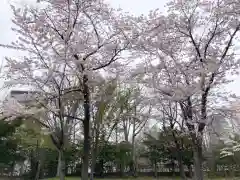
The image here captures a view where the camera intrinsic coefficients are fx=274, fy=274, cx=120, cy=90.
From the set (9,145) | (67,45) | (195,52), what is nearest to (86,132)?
(67,45)

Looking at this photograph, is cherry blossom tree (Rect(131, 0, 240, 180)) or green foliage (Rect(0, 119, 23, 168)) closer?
cherry blossom tree (Rect(131, 0, 240, 180))

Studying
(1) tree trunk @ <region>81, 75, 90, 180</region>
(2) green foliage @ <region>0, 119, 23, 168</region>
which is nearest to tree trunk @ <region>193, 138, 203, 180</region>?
(1) tree trunk @ <region>81, 75, 90, 180</region>

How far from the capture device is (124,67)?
664 centimetres

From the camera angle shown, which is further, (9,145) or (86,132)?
(9,145)

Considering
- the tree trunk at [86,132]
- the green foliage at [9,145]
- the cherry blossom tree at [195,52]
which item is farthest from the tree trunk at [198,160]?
the green foliage at [9,145]

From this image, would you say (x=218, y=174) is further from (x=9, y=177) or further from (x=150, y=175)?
(x=9, y=177)

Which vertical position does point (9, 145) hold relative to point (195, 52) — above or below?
below

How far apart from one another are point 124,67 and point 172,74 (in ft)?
4.03

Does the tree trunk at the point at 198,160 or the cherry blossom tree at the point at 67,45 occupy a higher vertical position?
the cherry blossom tree at the point at 67,45

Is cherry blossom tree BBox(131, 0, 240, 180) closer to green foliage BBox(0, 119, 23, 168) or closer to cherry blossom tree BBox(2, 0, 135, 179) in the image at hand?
cherry blossom tree BBox(2, 0, 135, 179)

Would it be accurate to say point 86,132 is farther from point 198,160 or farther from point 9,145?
point 9,145

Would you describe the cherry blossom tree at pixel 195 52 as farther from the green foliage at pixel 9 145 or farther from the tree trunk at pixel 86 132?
the green foliage at pixel 9 145

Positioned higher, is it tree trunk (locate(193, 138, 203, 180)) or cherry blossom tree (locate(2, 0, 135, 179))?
cherry blossom tree (locate(2, 0, 135, 179))

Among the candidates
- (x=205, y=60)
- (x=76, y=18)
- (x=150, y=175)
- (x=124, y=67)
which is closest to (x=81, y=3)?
(x=76, y=18)
